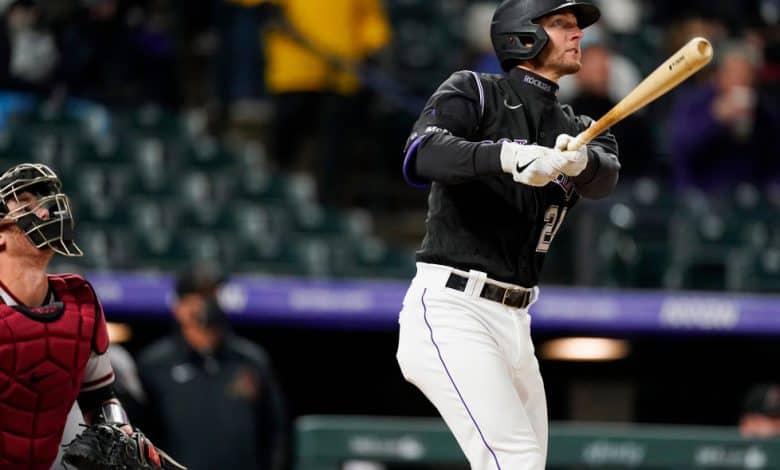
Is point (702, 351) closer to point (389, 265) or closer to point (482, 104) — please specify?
point (389, 265)

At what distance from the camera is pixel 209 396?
6906 millimetres

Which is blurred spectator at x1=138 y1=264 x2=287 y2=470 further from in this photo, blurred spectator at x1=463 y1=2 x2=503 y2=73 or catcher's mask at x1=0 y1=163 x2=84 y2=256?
blurred spectator at x1=463 y1=2 x2=503 y2=73

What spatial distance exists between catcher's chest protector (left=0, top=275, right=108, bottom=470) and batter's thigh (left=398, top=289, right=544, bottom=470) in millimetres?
847

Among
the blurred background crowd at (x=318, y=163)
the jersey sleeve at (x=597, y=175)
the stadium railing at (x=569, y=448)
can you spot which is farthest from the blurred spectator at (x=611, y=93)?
the jersey sleeve at (x=597, y=175)

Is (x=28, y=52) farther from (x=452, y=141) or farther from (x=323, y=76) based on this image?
(x=452, y=141)

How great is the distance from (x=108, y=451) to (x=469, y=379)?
926 mm

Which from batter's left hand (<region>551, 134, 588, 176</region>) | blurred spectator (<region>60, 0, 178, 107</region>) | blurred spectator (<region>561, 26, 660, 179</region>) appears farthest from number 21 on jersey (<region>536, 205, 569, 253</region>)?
blurred spectator (<region>60, 0, 178, 107</region>)

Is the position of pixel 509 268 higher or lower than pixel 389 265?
higher

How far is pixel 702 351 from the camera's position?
30.0 ft

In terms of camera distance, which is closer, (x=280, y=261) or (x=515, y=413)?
(x=515, y=413)

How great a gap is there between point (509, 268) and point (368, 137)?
5.46 m

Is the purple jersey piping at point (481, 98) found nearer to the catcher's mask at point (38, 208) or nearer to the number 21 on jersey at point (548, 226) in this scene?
the number 21 on jersey at point (548, 226)

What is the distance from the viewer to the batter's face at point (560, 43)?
4598 millimetres

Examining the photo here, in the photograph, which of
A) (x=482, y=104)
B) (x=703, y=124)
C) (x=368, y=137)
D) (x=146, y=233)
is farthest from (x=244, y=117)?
(x=482, y=104)
